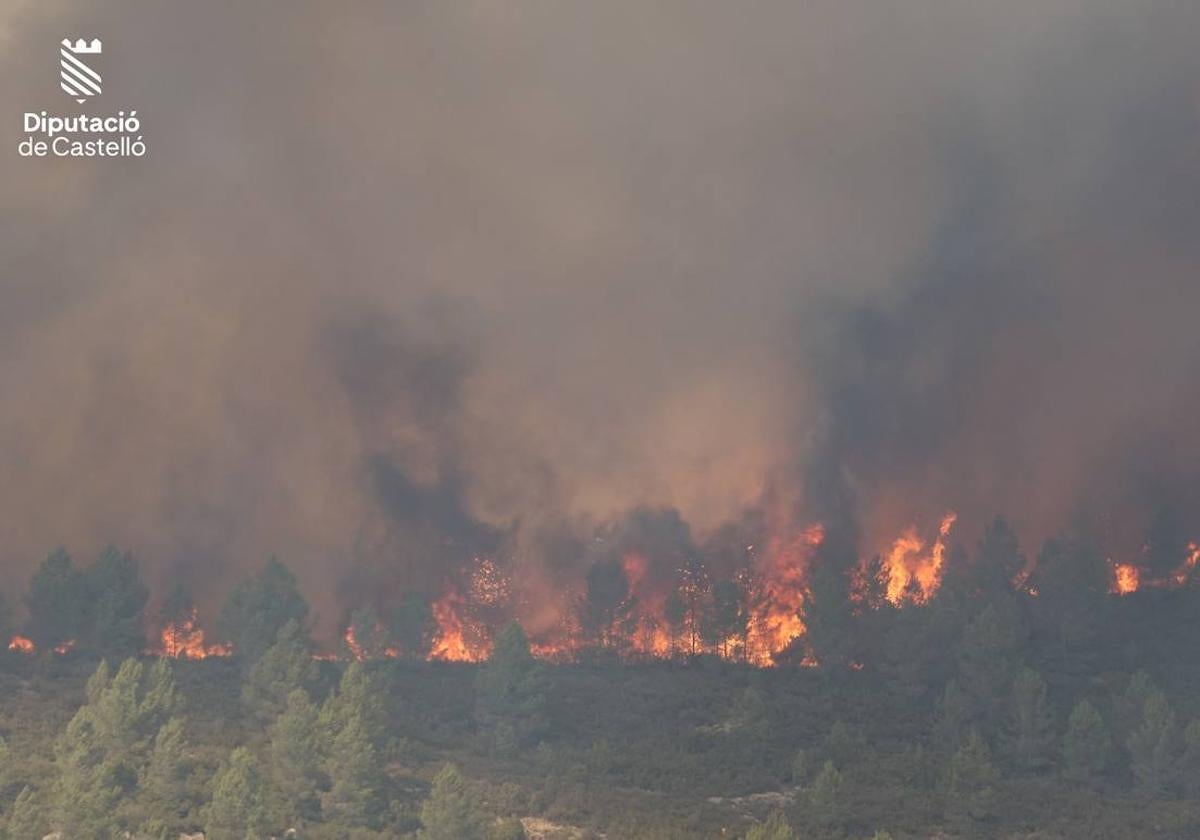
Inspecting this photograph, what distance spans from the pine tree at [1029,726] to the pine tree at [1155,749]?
7483mm

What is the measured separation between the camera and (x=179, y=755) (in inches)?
3629

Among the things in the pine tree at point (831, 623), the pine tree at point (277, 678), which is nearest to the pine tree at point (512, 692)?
the pine tree at point (277, 678)

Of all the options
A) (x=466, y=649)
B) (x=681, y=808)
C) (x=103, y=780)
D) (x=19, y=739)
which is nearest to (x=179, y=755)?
(x=103, y=780)

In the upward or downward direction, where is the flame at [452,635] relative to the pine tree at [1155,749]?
upward

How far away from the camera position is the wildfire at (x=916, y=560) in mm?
162000

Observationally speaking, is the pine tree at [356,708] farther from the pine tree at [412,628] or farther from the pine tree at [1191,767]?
the pine tree at [1191,767]

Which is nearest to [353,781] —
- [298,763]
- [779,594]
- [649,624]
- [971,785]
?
[298,763]

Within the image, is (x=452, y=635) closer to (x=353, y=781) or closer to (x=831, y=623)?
(x=831, y=623)

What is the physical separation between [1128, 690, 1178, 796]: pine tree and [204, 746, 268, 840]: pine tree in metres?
69.4

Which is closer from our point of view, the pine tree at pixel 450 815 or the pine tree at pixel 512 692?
the pine tree at pixel 450 815

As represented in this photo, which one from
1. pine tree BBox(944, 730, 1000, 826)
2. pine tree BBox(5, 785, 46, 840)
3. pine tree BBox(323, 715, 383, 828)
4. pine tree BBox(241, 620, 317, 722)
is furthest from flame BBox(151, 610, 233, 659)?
pine tree BBox(944, 730, 1000, 826)

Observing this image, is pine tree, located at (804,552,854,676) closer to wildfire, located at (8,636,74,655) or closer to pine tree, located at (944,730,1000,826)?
pine tree, located at (944,730,1000,826)

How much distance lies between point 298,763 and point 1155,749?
67.7 metres

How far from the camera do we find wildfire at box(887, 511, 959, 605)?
6378 inches
